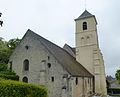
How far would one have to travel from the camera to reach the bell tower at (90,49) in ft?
81.6

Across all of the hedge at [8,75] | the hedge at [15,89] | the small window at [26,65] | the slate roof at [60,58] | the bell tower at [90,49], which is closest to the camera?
the hedge at [15,89]

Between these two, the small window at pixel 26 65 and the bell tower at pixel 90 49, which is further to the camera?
the bell tower at pixel 90 49

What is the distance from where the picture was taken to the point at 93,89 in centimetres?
2447

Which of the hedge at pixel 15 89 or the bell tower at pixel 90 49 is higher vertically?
the bell tower at pixel 90 49

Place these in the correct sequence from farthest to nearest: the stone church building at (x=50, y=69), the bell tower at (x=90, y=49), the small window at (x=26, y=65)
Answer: the bell tower at (x=90, y=49)
the small window at (x=26, y=65)
the stone church building at (x=50, y=69)

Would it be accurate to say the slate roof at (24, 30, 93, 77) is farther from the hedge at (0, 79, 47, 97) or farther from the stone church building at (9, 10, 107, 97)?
the hedge at (0, 79, 47, 97)

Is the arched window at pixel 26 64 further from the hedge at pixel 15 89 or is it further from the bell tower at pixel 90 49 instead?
the bell tower at pixel 90 49

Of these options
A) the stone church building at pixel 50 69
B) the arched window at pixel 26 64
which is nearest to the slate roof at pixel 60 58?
the stone church building at pixel 50 69

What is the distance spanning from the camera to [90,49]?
2708cm

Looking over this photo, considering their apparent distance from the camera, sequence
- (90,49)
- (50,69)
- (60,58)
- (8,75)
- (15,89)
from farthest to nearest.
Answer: (90,49) < (60,58) < (50,69) < (8,75) < (15,89)

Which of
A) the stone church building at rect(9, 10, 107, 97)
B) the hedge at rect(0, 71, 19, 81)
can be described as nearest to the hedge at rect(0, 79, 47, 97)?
the stone church building at rect(9, 10, 107, 97)

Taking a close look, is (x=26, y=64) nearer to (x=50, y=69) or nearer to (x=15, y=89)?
(x=50, y=69)

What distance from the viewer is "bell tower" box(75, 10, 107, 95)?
2488 cm

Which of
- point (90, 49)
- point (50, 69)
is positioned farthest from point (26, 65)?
point (90, 49)
